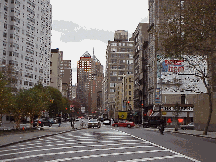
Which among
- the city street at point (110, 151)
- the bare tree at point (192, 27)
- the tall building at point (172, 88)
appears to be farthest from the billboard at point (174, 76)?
the city street at point (110, 151)

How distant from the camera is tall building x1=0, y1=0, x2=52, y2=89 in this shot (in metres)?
96.8

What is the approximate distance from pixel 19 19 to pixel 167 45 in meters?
83.2

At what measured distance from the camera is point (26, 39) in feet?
348

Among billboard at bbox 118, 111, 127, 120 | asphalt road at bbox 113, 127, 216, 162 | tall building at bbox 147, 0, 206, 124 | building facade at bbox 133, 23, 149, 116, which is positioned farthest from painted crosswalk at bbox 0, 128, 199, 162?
building facade at bbox 133, 23, 149, 116

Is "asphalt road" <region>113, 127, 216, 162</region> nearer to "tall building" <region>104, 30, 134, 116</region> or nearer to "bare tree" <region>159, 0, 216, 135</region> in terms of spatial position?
"bare tree" <region>159, 0, 216, 135</region>

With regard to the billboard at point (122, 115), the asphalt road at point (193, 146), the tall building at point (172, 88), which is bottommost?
the billboard at point (122, 115)

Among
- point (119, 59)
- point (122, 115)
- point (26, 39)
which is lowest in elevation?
point (122, 115)

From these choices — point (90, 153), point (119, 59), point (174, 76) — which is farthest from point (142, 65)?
point (119, 59)

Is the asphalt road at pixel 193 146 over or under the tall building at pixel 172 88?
under

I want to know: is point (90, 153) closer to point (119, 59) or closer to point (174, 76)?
point (174, 76)

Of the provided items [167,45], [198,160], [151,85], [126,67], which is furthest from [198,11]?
[126,67]

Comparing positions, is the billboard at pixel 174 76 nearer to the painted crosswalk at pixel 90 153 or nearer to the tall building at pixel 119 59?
the painted crosswalk at pixel 90 153

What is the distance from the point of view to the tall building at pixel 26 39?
9675cm

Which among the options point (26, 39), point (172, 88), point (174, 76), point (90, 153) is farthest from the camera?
point (26, 39)
